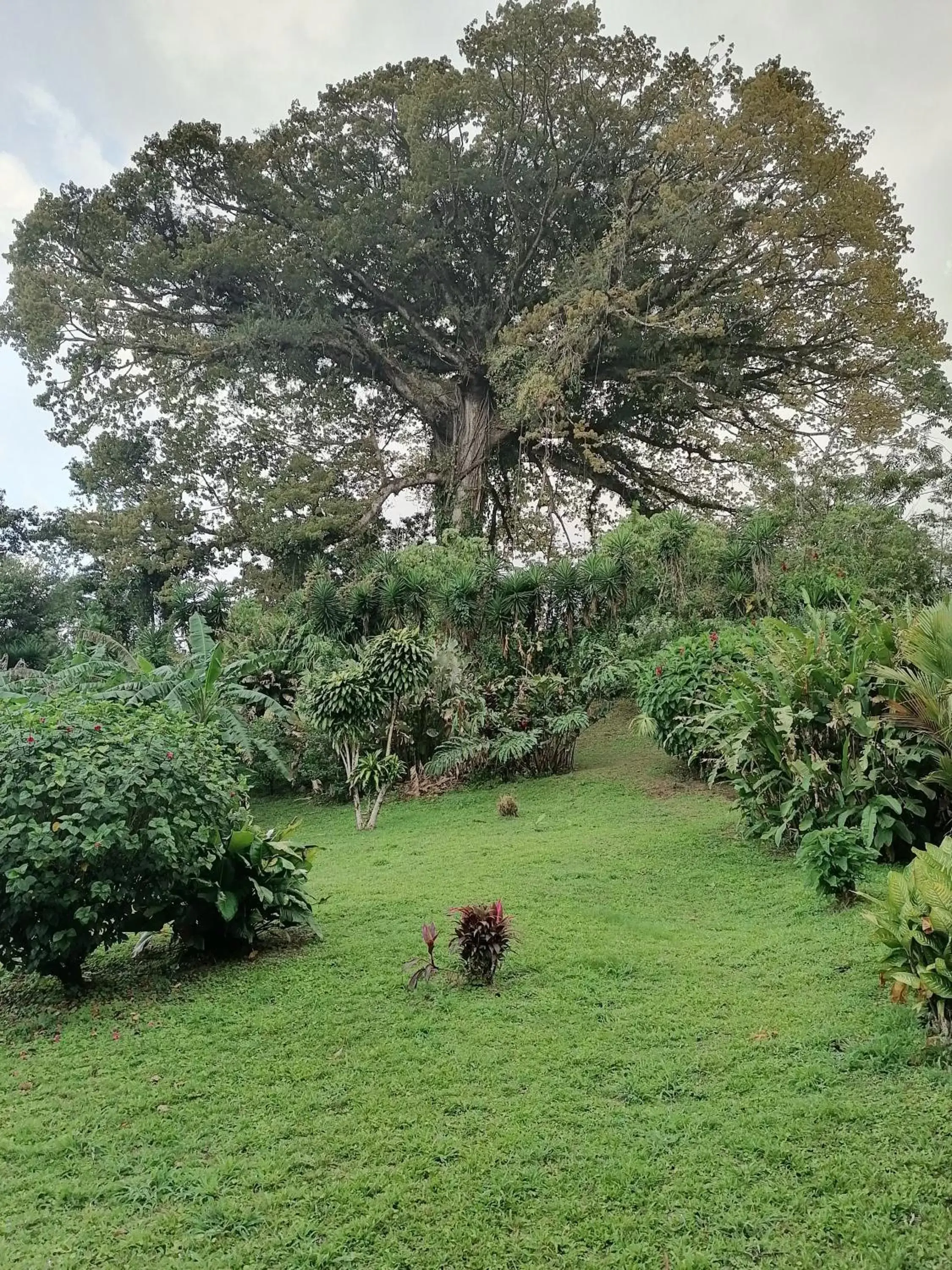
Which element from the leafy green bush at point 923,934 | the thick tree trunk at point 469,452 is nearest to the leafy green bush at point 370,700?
the leafy green bush at point 923,934

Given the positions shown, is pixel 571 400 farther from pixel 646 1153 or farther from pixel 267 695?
pixel 646 1153

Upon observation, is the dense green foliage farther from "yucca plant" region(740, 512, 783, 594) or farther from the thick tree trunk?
the thick tree trunk

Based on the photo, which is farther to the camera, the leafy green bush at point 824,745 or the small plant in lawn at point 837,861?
the leafy green bush at point 824,745

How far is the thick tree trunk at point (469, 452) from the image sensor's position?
16938mm

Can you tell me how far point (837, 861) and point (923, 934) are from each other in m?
2.07

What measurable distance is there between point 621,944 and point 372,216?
16.0 m

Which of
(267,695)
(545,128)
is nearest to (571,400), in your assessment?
(545,128)

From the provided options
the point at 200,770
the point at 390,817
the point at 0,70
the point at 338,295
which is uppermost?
the point at 338,295

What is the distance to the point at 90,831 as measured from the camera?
12.0ft

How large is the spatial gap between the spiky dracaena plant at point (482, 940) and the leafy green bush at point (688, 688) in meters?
4.18

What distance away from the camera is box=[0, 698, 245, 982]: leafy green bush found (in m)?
3.61

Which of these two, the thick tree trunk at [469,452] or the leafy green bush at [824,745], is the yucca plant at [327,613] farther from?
the leafy green bush at [824,745]

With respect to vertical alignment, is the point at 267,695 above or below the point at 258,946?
above

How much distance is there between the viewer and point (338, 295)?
59.3 feet
